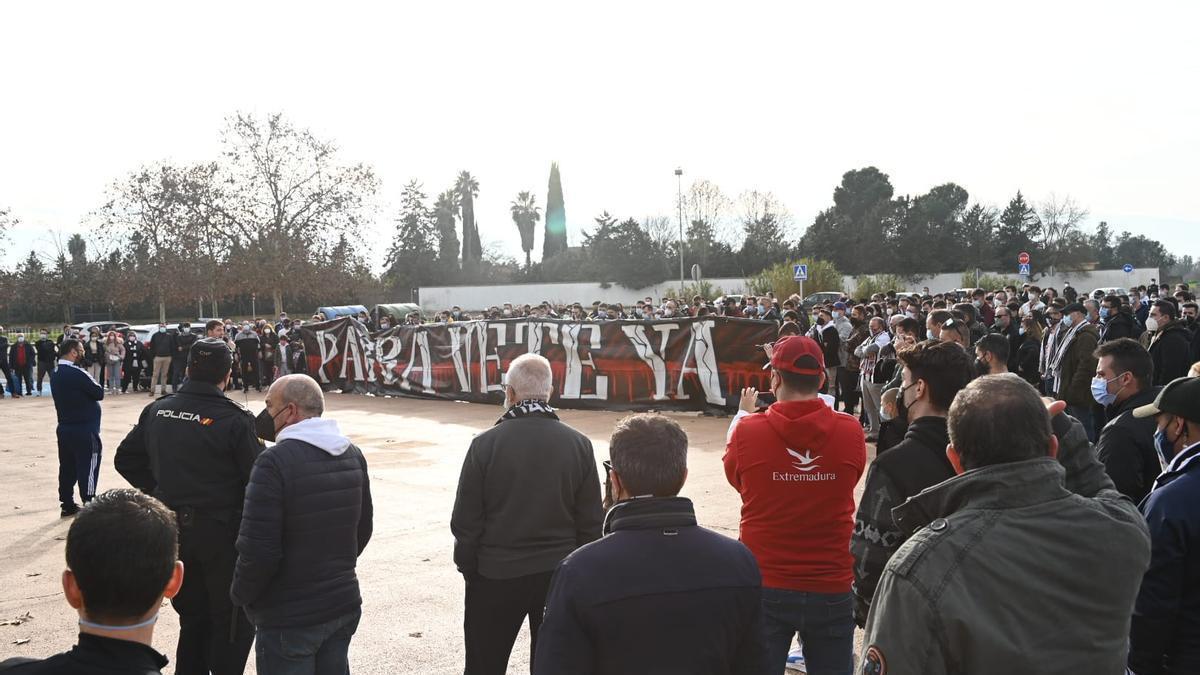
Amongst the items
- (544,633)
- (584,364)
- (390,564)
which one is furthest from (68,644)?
(584,364)

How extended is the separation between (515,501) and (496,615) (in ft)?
1.82

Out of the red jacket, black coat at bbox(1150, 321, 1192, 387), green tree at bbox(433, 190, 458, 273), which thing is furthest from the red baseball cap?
green tree at bbox(433, 190, 458, 273)

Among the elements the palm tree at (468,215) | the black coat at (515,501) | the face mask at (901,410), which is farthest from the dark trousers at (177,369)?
the palm tree at (468,215)

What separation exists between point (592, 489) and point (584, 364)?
14.5 meters

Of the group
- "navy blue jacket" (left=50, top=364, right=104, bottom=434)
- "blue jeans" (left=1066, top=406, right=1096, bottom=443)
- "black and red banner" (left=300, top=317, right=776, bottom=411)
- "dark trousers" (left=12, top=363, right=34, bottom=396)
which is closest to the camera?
"navy blue jacket" (left=50, top=364, right=104, bottom=434)

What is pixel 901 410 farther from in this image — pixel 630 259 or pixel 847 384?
pixel 630 259

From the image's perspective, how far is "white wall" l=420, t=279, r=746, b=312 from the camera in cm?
6369

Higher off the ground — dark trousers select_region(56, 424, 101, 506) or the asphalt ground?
dark trousers select_region(56, 424, 101, 506)

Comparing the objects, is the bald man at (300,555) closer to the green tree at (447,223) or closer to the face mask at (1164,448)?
the face mask at (1164,448)

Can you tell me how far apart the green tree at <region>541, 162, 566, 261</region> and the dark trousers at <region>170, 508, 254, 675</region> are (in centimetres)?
9884

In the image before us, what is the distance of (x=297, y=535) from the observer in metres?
4.17

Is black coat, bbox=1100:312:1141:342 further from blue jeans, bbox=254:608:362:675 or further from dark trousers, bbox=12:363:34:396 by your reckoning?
dark trousers, bbox=12:363:34:396

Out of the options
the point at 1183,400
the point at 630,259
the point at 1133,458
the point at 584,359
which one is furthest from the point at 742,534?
the point at 630,259

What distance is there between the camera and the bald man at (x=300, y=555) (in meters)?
4.11
